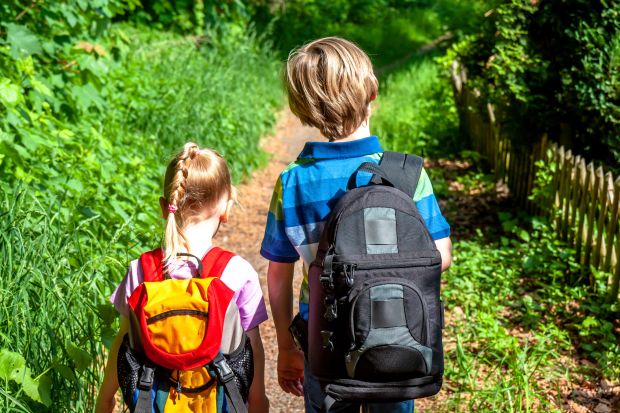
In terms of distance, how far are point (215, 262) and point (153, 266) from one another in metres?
0.18

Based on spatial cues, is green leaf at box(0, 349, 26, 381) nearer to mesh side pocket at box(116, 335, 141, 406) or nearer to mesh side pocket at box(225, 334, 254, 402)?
mesh side pocket at box(116, 335, 141, 406)

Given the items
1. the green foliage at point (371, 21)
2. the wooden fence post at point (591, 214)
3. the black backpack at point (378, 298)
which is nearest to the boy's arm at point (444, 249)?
the black backpack at point (378, 298)

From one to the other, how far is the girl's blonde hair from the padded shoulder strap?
0.52 m

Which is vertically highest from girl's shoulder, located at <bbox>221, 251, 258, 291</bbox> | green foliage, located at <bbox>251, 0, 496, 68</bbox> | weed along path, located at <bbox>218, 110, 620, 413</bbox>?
green foliage, located at <bbox>251, 0, 496, 68</bbox>

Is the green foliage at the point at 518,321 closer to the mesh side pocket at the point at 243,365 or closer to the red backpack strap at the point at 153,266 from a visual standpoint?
the mesh side pocket at the point at 243,365

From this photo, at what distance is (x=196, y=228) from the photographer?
2.34 m

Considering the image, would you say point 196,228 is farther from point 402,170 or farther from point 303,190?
point 402,170

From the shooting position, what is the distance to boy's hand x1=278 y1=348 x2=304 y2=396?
2.55 metres

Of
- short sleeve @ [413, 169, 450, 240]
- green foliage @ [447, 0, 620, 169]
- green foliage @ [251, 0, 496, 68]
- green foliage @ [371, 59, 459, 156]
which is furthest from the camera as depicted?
green foliage @ [251, 0, 496, 68]

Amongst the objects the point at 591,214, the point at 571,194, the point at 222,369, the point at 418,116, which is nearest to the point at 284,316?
the point at 222,369

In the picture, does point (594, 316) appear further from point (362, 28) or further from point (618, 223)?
point (362, 28)

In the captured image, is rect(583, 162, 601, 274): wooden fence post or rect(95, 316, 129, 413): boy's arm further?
rect(583, 162, 601, 274): wooden fence post

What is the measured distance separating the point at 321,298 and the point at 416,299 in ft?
0.85

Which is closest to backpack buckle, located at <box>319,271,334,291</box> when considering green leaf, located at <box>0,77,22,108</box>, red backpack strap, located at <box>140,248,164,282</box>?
red backpack strap, located at <box>140,248,164,282</box>
